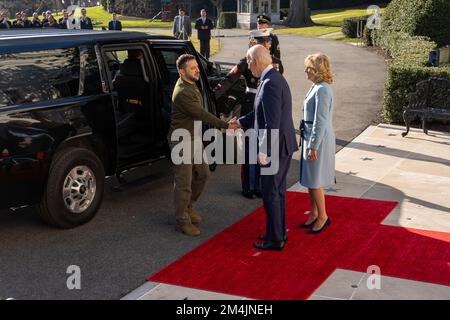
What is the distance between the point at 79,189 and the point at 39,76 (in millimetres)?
1265

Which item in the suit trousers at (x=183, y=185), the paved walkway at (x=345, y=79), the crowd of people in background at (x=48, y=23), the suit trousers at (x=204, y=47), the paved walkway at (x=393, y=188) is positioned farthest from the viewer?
the suit trousers at (x=204, y=47)

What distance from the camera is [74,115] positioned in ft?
21.9

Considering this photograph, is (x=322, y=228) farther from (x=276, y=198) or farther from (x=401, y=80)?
(x=401, y=80)

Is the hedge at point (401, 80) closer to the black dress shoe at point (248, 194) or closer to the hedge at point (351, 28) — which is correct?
the black dress shoe at point (248, 194)

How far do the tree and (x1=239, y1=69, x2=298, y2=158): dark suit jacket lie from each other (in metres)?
43.8

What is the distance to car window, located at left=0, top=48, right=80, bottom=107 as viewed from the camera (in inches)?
239

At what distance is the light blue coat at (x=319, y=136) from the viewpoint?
6391mm

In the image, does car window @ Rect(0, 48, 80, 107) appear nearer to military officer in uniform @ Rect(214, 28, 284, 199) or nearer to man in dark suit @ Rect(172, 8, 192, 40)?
military officer in uniform @ Rect(214, 28, 284, 199)

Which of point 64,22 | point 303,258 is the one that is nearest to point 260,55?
point 303,258

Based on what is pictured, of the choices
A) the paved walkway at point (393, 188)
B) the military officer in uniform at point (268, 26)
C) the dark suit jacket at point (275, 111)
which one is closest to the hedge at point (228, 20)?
the paved walkway at point (393, 188)

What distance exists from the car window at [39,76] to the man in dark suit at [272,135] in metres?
1.97

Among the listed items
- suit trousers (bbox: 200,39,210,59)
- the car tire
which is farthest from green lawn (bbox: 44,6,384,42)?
the car tire
